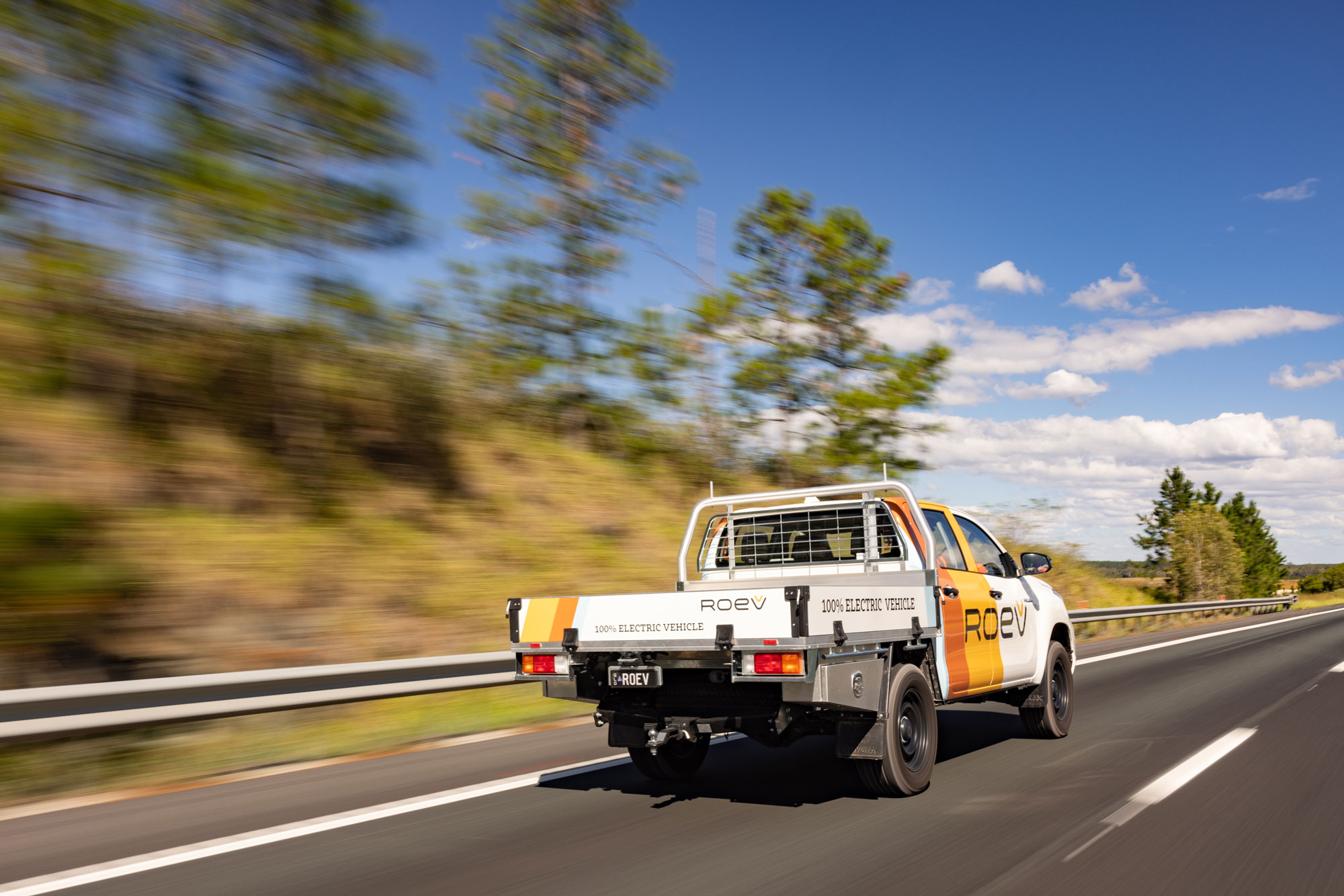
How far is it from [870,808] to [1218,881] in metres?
2.05

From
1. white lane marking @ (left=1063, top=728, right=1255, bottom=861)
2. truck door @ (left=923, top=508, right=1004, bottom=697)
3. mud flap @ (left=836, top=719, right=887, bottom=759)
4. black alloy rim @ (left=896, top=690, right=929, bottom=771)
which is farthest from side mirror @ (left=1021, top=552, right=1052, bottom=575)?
mud flap @ (left=836, top=719, right=887, bottom=759)

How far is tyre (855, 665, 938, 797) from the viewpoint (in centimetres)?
628

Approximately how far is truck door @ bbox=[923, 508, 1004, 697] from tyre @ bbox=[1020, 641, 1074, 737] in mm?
1119

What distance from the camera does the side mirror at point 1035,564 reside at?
8.40 meters

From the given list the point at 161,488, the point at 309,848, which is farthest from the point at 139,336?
the point at 309,848

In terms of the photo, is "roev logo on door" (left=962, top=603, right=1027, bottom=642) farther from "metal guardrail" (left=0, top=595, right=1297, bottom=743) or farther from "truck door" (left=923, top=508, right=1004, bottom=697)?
"metal guardrail" (left=0, top=595, right=1297, bottom=743)

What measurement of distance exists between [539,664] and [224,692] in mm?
2341

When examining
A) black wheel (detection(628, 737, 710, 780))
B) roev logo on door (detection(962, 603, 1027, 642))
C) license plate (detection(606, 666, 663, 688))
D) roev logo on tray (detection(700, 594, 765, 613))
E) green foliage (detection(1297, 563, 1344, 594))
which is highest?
green foliage (detection(1297, 563, 1344, 594))

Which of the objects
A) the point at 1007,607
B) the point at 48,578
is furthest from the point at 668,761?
the point at 48,578

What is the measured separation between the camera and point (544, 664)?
6727 millimetres

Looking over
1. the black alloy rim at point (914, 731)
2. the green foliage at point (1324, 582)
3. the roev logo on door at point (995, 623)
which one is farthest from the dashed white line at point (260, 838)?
the green foliage at point (1324, 582)

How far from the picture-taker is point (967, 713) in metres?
10.9

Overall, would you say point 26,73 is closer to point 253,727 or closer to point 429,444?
point 253,727

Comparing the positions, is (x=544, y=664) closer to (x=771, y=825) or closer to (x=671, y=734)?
(x=671, y=734)
